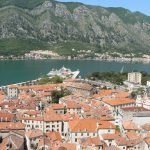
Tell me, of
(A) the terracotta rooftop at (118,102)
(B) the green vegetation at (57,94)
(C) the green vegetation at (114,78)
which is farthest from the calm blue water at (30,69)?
(A) the terracotta rooftop at (118,102)

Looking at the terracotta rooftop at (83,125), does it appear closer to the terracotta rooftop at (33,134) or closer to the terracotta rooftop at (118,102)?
the terracotta rooftop at (33,134)

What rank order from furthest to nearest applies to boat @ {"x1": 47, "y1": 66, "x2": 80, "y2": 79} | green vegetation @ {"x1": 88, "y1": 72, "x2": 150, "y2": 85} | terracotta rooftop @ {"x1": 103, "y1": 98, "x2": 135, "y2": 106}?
boat @ {"x1": 47, "y1": 66, "x2": 80, "y2": 79} < green vegetation @ {"x1": 88, "y1": 72, "x2": 150, "y2": 85} < terracotta rooftop @ {"x1": 103, "y1": 98, "x2": 135, "y2": 106}

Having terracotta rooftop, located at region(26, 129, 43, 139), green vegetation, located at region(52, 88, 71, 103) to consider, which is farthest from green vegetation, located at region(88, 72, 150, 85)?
terracotta rooftop, located at region(26, 129, 43, 139)

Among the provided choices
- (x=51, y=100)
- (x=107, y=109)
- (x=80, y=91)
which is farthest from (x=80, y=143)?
(x=80, y=91)

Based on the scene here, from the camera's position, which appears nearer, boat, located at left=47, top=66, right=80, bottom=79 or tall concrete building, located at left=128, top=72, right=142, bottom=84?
tall concrete building, located at left=128, top=72, right=142, bottom=84

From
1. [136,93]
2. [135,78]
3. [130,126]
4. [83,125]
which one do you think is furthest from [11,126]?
[135,78]

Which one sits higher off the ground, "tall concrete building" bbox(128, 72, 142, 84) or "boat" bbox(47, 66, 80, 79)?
"tall concrete building" bbox(128, 72, 142, 84)

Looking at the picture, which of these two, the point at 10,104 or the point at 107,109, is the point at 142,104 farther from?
the point at 10,104

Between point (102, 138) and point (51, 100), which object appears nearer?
point (102, 138)

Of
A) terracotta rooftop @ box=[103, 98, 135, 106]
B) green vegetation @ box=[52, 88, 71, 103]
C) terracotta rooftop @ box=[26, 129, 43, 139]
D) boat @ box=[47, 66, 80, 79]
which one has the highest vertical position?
terracotta rooftop @ box=[103, 98, 135, 106]

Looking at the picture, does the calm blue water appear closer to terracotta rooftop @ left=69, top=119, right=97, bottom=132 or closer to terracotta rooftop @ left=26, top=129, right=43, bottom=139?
terracotta rooftop @ left=69, top=119, right=97, bottom=132

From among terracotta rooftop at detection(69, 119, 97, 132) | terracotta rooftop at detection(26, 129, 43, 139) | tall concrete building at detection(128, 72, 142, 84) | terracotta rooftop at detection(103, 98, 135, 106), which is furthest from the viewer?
tall concrete building at detection(128, 72, 142, 84)
